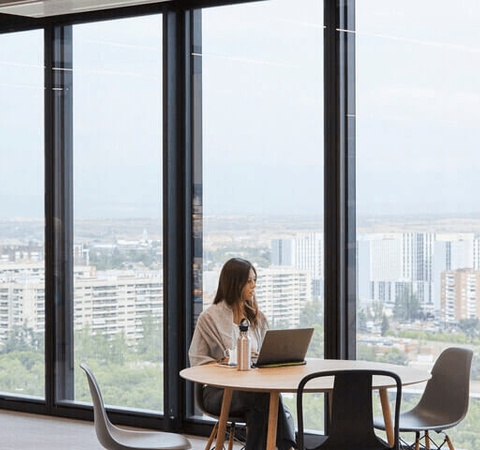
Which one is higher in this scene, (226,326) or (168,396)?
(226,326)

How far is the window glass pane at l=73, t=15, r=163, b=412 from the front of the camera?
23.8 ft

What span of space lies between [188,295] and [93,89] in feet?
5.82

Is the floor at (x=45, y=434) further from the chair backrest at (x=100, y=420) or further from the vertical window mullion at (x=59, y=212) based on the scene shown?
the chair backrest at (x=100, y=420)

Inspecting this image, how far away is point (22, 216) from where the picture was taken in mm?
7867

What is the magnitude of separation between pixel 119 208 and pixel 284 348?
8.19ft

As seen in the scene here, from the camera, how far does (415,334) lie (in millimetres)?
6180

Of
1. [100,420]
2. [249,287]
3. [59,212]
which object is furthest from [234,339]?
[59,212]

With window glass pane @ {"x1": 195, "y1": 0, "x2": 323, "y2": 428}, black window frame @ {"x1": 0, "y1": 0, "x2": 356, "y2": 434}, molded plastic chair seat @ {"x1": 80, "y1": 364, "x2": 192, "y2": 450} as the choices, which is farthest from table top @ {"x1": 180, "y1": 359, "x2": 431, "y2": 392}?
window glass pane @ {"x1": 195, "y1": 0, "x2": 323, "y2": 428}

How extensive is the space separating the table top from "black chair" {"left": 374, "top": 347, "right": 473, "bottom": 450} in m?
0.30

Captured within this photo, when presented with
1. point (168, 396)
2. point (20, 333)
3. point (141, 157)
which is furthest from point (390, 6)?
point (20, 333)

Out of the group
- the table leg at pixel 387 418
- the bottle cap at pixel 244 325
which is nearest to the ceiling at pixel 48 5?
the bottle cap at pixel 244 325

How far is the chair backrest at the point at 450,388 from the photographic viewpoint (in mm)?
5300

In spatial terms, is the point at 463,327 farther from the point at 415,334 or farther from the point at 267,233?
the point at 267,233

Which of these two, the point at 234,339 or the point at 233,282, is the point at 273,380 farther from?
the point at 233,282
